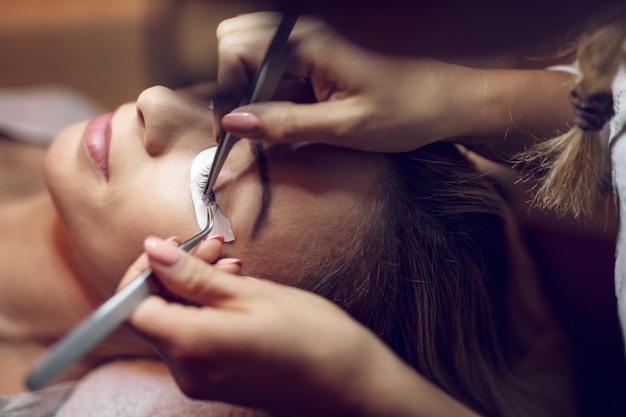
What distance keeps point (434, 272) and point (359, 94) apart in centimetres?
25

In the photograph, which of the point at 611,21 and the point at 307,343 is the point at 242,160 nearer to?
the point at 307,343

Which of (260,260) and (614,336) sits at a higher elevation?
(260,260)

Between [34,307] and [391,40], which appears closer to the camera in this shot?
[391,40]

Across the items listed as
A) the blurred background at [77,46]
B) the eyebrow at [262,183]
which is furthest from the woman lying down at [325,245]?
the blurred background at [77,46]

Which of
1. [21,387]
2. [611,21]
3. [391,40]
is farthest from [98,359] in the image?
[611,21]

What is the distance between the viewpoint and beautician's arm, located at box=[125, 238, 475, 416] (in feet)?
1.39

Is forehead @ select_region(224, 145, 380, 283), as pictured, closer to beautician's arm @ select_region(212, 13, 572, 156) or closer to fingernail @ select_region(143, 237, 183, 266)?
beautician's arm @ select_region(212, 13, 572, 156)

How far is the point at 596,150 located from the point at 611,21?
0.13 metres

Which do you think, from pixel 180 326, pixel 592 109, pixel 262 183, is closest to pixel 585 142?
pixel 592 109

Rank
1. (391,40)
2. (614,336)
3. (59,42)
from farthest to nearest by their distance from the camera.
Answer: (59,42)
(614,336)
(391,40)

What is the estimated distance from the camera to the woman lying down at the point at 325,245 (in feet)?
1.91

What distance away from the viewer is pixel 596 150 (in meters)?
0.59

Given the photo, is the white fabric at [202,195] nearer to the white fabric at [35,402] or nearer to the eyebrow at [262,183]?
the eyebrow at [262,183]

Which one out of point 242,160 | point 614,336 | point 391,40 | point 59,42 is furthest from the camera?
point 59,42
